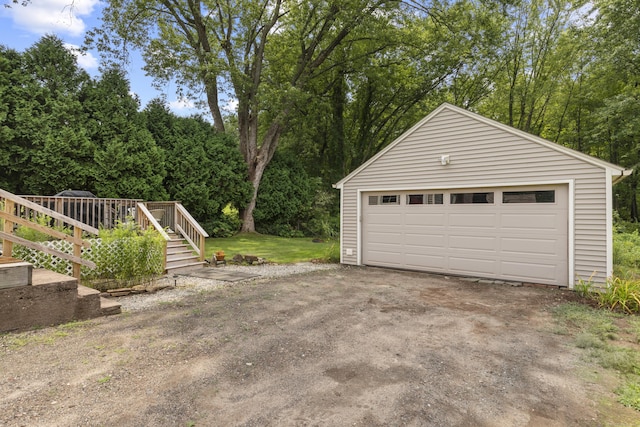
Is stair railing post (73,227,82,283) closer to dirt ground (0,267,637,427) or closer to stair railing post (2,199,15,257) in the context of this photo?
stair railing post (2,199,15,257)

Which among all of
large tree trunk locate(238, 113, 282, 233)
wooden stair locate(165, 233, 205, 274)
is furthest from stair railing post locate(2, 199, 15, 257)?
large tree trunk locate(238, 113, 282, 233)

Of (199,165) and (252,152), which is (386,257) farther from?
(252,152)

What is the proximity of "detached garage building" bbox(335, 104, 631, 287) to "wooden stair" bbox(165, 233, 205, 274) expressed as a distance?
3949 millimetres

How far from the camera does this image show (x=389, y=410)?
7.59ft

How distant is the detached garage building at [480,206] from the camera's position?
5996mm

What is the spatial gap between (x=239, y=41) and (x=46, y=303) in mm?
13571

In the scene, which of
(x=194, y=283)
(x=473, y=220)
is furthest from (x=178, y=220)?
(x=473, y=220)

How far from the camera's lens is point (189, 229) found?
9.12 meters

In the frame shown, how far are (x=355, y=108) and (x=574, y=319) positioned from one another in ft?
56.9

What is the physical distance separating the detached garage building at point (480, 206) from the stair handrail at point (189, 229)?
3838mm

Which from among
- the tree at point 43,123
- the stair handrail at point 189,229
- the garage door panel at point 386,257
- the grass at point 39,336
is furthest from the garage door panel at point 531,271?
the tree at point 43,123

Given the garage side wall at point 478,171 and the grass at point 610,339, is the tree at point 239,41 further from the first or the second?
the grass at point 610,339

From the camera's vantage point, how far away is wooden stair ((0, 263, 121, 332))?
3686 mm

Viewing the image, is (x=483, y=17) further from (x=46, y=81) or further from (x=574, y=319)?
(x=46, y=81)
